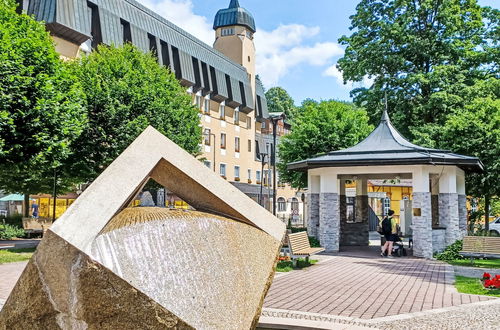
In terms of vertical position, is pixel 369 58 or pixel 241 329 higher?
pixel 369 58

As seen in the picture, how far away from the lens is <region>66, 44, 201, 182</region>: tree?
66.6 feet

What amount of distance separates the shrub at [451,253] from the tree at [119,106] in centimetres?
1244

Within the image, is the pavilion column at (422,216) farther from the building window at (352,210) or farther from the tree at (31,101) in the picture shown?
the tree at (31,101)

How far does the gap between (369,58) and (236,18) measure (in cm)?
2689

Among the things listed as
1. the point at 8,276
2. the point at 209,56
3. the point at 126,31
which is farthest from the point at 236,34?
the point at 8,276

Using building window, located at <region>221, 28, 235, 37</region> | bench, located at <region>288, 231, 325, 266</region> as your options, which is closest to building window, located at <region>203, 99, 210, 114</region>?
building window, located at <region>221, 28, 235, 37</region>

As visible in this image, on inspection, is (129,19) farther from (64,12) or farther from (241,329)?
(241,329)

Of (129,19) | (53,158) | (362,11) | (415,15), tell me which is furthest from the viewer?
(129,19)

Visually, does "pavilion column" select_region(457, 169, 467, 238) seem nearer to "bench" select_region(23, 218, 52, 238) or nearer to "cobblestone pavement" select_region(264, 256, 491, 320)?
"cobblestone pavement" select_region(264, 256, 491, 320)

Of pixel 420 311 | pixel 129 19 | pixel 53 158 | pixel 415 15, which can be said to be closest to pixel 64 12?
pixel 129 19

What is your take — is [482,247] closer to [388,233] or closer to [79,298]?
[388,233]

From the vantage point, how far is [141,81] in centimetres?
2173

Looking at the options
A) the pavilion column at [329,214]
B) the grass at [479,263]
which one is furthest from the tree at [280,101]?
the grass at [479,263]

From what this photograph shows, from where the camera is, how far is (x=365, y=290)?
9742 mm
